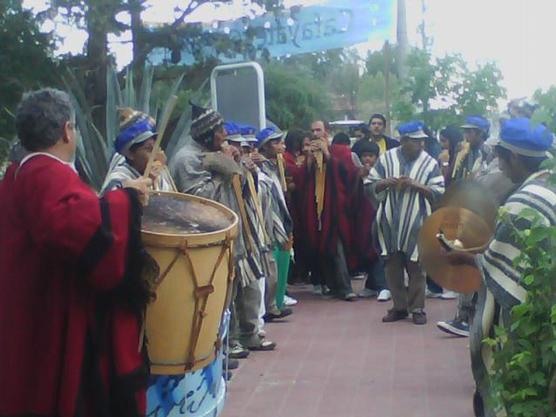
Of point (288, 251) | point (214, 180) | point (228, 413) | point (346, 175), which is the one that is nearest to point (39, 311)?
point (228, 413)

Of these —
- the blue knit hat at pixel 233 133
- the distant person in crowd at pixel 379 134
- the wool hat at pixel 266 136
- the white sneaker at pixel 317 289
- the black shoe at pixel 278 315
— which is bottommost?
the white sneaker at pixel 317 289

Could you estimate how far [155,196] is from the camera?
4730 mm

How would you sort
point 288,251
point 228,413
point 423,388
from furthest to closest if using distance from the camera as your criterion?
point 288,251, point 423,388, point 228,413

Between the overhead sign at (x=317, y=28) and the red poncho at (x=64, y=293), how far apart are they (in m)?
14.7

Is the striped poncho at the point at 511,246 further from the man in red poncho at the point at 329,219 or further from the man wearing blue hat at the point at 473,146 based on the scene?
the man in red poncho at the point at 329,219

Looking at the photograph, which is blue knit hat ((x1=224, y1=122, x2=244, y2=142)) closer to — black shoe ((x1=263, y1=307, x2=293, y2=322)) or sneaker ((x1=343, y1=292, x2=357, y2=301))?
black shoe ((x1=263, y1=307, x2=293, y2=322))

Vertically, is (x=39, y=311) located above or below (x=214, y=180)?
above

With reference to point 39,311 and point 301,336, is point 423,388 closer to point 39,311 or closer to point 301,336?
point 301,336

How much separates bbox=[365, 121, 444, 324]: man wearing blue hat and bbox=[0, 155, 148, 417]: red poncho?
635 centimetres

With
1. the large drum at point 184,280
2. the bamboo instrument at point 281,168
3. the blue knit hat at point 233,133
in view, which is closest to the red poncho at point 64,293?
the large drum at point 184,280

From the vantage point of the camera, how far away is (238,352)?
28.8ft

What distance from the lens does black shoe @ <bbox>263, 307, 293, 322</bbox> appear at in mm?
10720

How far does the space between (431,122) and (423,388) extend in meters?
6.27

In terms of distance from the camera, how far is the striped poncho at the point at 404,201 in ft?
33.6
